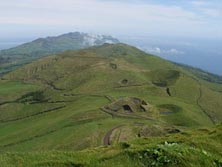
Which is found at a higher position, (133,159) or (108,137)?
(133,159)

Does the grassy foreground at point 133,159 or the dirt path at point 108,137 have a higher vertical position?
the grassy foreground at point 133,159

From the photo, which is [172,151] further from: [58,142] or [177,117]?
[177,117]

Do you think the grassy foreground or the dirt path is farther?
the dirt path

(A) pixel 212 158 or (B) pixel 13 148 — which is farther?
(B) pixel 13 148

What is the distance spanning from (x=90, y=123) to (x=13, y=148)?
2898cm

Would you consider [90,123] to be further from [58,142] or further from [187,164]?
[187,164]

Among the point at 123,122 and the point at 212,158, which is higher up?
the point at 212,158

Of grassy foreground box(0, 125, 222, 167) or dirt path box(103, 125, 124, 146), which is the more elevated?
grassy foreground box(0, 125, 222, 167)

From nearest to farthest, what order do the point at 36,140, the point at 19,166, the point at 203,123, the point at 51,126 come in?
the point at 19,166, the point at 36,140, the point at 51,126, the point at 203,123

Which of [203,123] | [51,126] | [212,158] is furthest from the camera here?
[203,123]

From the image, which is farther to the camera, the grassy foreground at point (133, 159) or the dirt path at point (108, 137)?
the dirt path at point (108, 137)

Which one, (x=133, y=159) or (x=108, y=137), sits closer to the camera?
(x=133, y=159)

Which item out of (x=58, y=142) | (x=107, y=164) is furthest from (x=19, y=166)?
(x=58, y=142)

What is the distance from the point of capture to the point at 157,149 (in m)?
22.8
